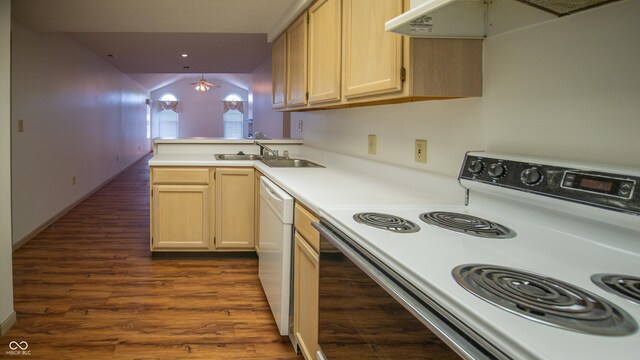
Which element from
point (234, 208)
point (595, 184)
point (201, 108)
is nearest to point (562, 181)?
point (595, 184)

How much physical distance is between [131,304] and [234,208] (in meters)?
1.13

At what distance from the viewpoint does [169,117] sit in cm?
1738

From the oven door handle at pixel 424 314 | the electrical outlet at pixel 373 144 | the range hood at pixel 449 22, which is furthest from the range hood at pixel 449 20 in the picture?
the electrical outlet at pixel 373 144

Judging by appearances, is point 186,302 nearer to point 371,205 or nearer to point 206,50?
point 371,205

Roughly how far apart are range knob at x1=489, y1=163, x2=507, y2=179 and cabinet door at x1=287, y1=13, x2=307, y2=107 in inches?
74.7

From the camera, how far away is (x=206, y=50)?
23.8 ft

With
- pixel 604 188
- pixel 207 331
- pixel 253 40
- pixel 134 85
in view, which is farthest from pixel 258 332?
pixel 134 85

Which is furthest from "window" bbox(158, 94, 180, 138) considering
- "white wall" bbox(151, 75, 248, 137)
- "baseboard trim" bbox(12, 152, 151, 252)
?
"baseboard trim" bbox(12, 152, 151, 252)

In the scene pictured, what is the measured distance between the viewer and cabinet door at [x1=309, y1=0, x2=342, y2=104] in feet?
8.27

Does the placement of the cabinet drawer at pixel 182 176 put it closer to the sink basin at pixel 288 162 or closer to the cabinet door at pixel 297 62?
the sink basin at pixel 288 162

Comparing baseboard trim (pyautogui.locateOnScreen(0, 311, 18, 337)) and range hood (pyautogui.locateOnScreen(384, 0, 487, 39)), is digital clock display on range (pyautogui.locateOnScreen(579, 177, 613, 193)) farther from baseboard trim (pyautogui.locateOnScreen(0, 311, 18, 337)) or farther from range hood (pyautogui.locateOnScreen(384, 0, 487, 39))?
baseboard trim (pyautogui.locateOnScreen(0, 311, 18, 337))

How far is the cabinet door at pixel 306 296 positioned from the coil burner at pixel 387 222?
328 millimetres

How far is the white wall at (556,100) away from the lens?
1.16 meters

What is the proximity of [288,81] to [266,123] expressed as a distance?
19.2ft
